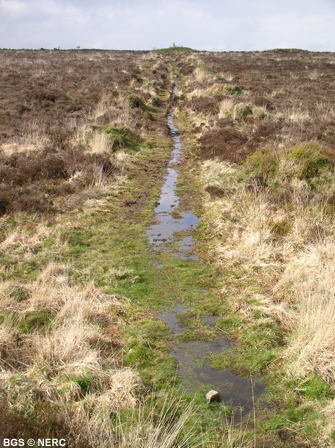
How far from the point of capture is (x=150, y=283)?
5.75 m

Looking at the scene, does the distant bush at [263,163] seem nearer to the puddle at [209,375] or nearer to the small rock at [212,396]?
the puddle at [209,375]

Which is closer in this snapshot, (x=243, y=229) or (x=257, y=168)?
(x=243, y=229)

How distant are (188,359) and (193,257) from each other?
103 inches

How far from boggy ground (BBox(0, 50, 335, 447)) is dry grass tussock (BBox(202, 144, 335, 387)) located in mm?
28

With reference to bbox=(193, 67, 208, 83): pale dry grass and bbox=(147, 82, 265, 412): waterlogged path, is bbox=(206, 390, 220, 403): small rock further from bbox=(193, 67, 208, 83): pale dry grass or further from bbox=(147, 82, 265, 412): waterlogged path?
bbox=(193, 67, 208, 83): pale dry grass

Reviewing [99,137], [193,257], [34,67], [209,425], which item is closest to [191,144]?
[99,137]

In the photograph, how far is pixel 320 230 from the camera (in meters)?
6.28

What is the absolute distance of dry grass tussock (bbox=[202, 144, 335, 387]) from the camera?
12.8 feet

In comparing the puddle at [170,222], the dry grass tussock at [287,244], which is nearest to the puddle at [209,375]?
the dry grass tussock at [287,244]

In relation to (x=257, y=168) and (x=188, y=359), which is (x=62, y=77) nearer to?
(x=257, y=168)

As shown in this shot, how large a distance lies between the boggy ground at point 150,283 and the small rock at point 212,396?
0.07 metres

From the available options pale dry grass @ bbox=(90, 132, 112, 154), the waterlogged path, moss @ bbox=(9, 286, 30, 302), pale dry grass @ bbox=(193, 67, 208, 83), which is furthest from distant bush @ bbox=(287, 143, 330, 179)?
pale dry grass @ bbox=(193, 67, 208, 83)

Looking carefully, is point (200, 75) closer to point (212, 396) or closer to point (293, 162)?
point (293, 162)

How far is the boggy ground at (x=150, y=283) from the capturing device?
3195 millimetres
